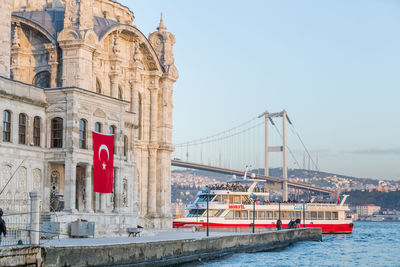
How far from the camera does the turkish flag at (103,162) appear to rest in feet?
116

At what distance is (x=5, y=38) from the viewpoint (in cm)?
3425

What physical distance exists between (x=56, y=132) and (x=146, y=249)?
9.95m

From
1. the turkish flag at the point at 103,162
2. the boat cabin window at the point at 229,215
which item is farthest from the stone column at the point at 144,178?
the turkish flag at the point at 103,162

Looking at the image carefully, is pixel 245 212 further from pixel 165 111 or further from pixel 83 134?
pixel 83 134

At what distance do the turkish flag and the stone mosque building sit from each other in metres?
0.33

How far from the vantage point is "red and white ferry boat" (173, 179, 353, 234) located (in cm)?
5953

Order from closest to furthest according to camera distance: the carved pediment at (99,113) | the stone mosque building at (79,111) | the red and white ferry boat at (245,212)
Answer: the stone mosque building at (79,111), the carved pediment at (99,113), the red and white ferry boat at (245,212)

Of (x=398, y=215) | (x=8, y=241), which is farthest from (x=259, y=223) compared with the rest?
(x=398, y=215)

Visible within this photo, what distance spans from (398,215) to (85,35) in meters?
167

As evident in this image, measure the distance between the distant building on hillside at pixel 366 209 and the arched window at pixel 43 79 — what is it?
527ft

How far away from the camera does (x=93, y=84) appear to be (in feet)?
135

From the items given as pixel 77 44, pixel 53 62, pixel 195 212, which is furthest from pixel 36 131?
pixel 195 212

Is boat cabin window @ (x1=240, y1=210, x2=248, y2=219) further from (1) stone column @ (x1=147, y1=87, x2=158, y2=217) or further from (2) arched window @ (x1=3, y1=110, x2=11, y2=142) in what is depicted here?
(2) arched window @ (x1=3, y1=110, x2=11, y2=142)

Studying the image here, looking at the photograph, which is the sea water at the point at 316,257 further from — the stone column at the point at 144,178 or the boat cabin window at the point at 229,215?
the boat cabin window at the point at 229,215
